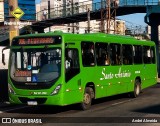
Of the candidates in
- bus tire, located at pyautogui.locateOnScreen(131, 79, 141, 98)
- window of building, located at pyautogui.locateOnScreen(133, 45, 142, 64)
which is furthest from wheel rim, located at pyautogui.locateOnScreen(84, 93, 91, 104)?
window of building, located at pyautogui.locateOnScreen(133, 45, 142, 64)

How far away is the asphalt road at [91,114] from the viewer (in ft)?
38.7

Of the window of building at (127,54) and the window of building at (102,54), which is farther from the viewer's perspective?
the window of building at (127,54)

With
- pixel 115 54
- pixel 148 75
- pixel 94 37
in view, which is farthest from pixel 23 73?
pixel 148 75

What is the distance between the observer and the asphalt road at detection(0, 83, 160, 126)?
11.8 metres

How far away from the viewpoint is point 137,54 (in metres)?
20.3

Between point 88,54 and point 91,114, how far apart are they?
2775mm

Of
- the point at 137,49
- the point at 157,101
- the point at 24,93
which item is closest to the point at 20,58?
the point at 24,93

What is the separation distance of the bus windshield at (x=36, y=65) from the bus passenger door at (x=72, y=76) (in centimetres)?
43

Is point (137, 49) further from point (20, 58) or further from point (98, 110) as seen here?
point (20, 58)

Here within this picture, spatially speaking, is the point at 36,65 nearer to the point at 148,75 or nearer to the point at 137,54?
the point at 137,54

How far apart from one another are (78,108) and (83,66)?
1.60 metres

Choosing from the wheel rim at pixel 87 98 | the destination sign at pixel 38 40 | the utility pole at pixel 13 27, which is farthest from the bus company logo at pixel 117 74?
the utility pole at pixel 13 27

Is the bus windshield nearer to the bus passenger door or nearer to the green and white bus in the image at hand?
the green and white bus

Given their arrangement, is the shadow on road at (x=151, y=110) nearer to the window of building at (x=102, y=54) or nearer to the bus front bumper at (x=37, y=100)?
the window of building at (x=102, y=54)
